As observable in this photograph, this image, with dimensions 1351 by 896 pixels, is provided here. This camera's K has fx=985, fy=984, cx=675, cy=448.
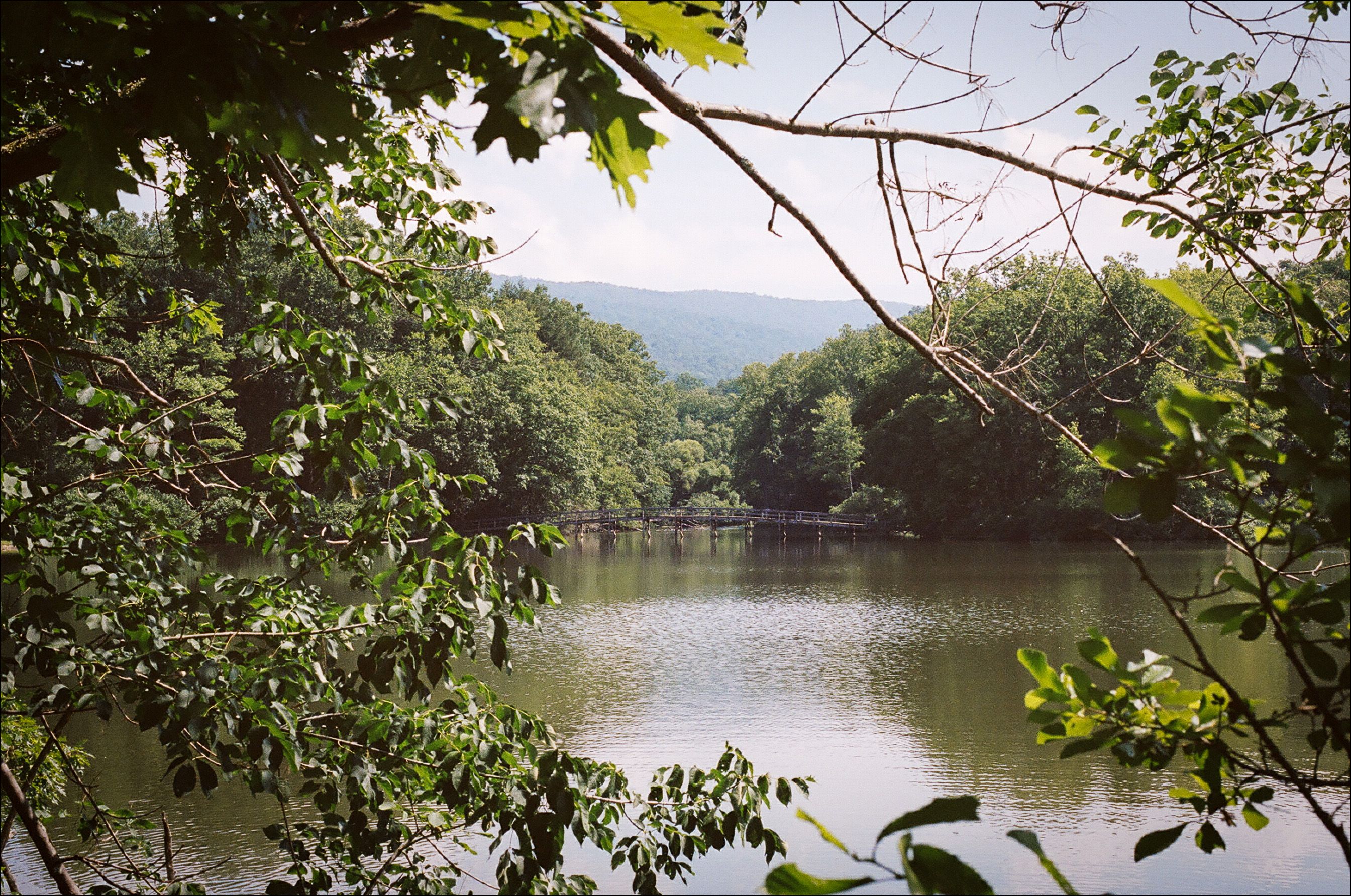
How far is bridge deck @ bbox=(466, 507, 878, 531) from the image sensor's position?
42125mm

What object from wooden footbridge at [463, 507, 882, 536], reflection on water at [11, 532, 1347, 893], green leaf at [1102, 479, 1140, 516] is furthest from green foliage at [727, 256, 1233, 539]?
green leaf at [1102, 479, 1140, 516]

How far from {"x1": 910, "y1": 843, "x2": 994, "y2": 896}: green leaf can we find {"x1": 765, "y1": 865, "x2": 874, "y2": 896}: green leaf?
4cm

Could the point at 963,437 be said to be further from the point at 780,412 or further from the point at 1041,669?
the point at 1041,669

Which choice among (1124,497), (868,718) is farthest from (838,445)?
(1124,497)

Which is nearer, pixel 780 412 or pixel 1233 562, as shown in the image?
pixel 1233 562

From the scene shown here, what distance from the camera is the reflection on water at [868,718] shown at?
829 centimetres

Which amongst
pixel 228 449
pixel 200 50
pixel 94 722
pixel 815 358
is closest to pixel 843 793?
pixel 94 722

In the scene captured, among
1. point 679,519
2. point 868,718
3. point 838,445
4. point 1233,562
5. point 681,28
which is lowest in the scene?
point 868,718

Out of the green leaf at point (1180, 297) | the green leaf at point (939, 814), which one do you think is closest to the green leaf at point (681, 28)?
the green leaf at point (1180, 297)

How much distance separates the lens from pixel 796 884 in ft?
2.17

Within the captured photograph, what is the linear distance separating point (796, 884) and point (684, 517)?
4954 cm

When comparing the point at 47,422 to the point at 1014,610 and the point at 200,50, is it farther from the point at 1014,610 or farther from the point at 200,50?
the point at 200,50

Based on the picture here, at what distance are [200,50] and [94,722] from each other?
13973 mm

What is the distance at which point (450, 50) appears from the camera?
1.16 m
